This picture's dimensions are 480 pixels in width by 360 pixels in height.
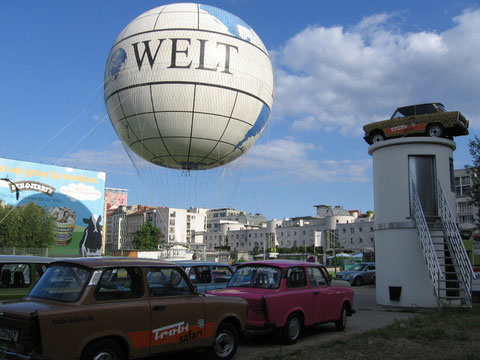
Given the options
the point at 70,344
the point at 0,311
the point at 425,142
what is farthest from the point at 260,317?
the point at 425,142

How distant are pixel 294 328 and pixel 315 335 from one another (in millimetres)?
1305

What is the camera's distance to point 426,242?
15.1 meters

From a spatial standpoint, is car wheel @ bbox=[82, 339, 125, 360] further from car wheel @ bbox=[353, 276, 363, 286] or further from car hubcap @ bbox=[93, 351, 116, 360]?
car wheel @ bbox=[353, 276, 363, 286]

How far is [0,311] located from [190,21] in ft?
50.2

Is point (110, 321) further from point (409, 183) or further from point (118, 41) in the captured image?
point (118, 41)

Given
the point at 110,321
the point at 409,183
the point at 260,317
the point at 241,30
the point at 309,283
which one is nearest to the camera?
the point at 110,321

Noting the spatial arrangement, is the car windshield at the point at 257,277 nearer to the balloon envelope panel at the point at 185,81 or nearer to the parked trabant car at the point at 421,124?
the balloon envelope panel at the point at 185,81

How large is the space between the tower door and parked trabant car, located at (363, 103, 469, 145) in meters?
1.91

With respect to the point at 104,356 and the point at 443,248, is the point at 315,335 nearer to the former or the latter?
the point at 104,356

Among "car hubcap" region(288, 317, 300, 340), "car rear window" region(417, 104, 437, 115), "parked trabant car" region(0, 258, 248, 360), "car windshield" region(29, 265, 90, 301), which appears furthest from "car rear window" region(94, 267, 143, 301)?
"car rear window" region(417, 104, 437, 115)

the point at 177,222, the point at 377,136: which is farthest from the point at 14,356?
the point at 177,222

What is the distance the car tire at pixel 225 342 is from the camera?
7695mm

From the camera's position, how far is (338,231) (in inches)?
4540

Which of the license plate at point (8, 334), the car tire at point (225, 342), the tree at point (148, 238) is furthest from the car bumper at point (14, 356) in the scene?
the tree at point (148, 238)
